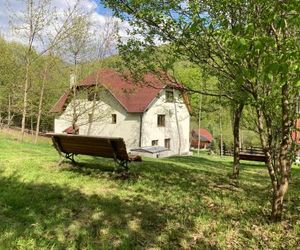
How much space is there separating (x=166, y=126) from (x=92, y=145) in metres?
28.7

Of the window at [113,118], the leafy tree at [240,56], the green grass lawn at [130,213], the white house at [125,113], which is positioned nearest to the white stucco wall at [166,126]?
the white house at [125,113]

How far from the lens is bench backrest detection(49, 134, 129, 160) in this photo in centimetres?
763

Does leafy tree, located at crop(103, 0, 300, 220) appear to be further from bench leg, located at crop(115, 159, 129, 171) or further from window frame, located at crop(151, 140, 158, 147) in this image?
window frame, located at crop(151, 140, 158, 147)

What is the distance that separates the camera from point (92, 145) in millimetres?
8047

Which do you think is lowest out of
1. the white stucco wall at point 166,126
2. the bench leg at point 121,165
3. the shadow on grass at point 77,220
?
the shadow on grass at point 77,220

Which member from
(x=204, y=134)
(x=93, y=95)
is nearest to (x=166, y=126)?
(x=93, y=95)

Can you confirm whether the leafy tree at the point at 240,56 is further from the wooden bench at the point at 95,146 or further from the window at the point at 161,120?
the window at the point at 161,120

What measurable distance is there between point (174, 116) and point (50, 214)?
32.7m

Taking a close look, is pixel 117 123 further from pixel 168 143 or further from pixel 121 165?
pixel 121 165

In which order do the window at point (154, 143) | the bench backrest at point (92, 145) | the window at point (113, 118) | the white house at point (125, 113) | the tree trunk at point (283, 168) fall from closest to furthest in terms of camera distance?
the tree trunk at point (283, 168)
the bench backrest at point (92, 145)
the white house at point (125, 113)
the window at point (113, 118)
the window at point (154, 143)

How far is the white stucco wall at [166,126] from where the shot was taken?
33.8m

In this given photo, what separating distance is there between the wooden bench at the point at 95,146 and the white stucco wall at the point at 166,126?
74.8ft

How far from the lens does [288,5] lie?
3170mm

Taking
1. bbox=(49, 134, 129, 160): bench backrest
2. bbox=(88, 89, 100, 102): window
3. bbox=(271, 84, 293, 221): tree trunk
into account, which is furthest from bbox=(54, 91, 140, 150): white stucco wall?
bbox=(271, 84, 293, 221): tree trunk
